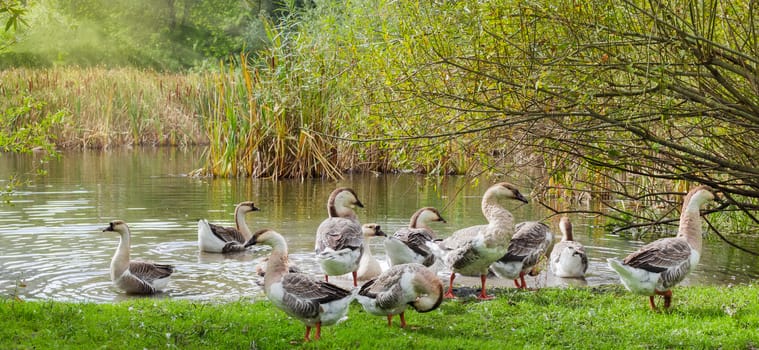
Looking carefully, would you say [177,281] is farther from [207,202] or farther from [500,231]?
[207,202]

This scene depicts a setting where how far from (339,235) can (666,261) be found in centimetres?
466

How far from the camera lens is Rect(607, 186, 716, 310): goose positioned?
33.6 feet

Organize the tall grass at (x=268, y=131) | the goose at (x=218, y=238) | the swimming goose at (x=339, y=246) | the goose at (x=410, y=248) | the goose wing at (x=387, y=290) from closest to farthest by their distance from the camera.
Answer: the goose wing at (x=387, y=290) → the swimming goose at (x=339, y=246) → the goose at (x=410, y=248) → the goose at (x=218, y=238) → the tall grass at (x=268, y=131)

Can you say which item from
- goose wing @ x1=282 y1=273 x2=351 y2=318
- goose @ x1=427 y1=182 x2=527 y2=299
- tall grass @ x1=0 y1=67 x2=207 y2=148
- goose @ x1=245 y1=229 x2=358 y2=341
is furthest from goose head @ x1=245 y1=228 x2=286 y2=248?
tall grass @ x1=0 y1=67 x2=207 y2=148

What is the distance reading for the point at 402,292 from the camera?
945 cm

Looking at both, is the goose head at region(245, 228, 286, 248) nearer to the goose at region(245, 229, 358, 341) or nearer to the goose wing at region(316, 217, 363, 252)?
the goose at region(245, 229, 358, 341)

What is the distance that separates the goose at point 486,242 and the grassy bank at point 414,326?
2.50 feet

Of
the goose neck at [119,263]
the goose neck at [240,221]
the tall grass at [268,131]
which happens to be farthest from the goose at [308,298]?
the tall grass at [268,131]

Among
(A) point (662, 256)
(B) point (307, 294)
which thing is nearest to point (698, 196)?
(A) point (662, 256)

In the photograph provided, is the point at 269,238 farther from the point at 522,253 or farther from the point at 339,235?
the point at 522,253

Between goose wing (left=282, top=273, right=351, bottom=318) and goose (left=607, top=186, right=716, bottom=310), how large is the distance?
3.21m

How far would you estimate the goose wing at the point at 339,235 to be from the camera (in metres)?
12.7

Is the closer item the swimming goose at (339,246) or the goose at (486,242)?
A: the goose at (486,242)

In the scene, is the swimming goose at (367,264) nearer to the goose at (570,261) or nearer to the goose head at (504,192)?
the goose head at (504,192)
